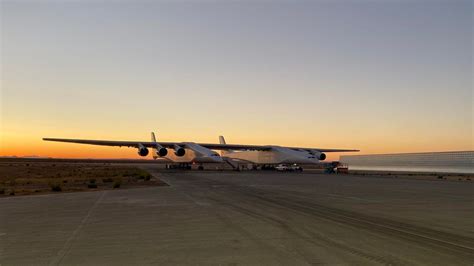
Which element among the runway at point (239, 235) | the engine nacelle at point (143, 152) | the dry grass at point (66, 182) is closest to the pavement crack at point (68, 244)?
the runway at point (239, 235)

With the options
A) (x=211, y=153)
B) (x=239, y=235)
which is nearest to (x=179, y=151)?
(x=211, y=153)

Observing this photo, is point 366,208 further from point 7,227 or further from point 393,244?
point 7,227

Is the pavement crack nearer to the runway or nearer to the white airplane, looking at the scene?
the runway

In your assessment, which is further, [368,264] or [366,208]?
[366,208]

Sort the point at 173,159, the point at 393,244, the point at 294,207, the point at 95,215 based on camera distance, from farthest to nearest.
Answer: the point at 173,159 → the point at 294,207 → the point at 95,215 → the point at 393,244

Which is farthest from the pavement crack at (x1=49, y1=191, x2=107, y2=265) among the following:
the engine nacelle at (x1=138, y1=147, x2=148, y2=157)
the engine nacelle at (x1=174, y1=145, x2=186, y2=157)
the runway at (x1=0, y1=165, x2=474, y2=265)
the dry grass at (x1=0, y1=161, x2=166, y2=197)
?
the engine nacelle at (x1=174, y1=145, x2=186, y2=157)

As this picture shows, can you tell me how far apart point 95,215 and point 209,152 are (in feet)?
175

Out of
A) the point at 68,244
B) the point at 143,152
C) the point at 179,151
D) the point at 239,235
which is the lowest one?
the point at 68,244

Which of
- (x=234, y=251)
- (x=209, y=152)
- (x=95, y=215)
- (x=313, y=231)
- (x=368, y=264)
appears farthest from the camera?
(x=209, y=152)

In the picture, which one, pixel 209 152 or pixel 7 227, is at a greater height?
pixel 209 152

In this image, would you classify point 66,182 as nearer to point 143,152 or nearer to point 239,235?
point 143,152

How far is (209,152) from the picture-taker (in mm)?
66438

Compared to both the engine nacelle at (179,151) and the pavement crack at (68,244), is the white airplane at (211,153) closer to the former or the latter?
the engine nacelle at (179,151)

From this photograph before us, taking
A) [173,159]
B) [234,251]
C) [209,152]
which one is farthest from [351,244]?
[173,159]
